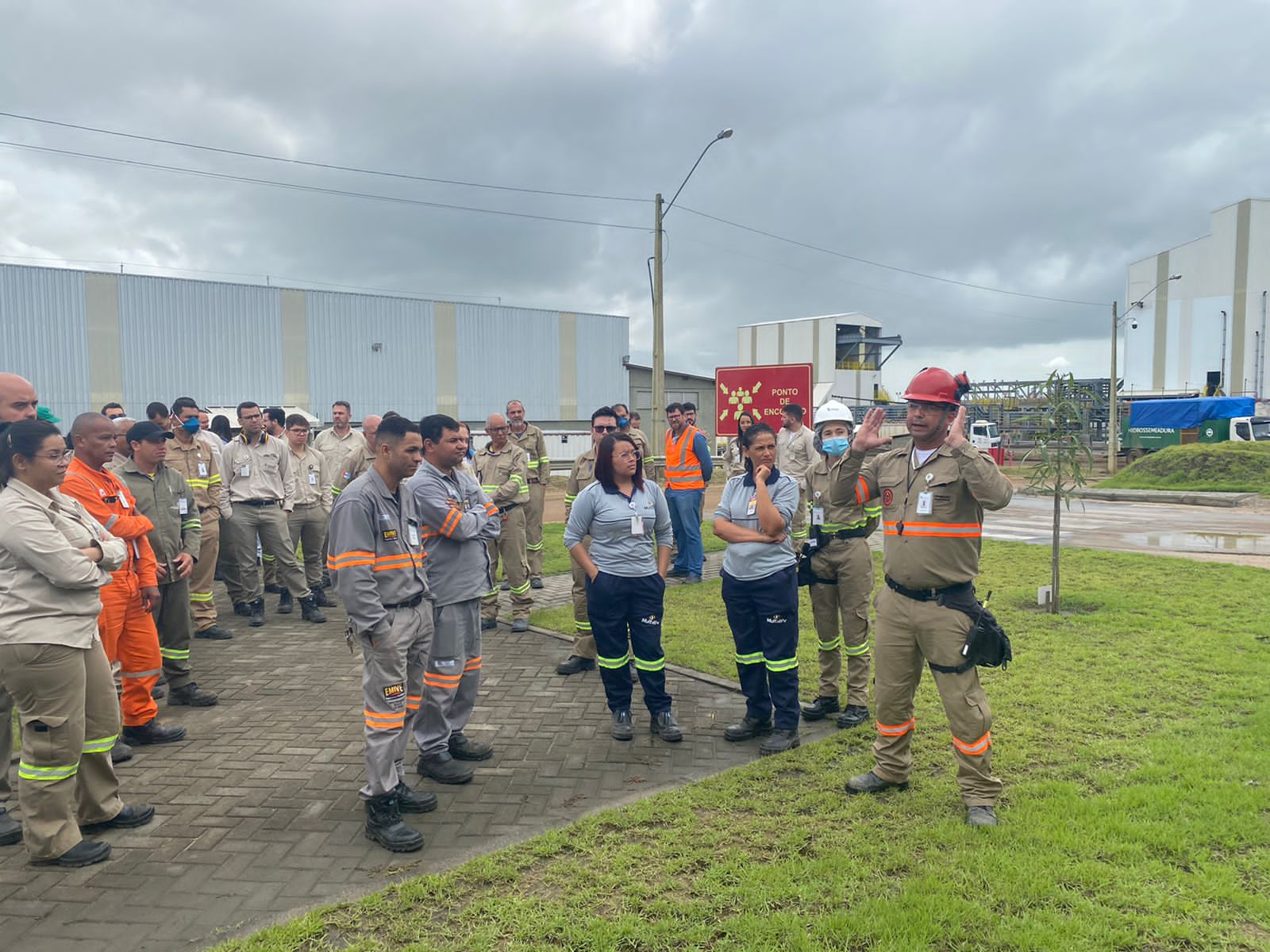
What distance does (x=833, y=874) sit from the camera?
3.56 metres

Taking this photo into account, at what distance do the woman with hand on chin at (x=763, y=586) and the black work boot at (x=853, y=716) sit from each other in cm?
49

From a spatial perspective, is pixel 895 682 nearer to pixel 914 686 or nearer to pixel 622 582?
pixel 914 686

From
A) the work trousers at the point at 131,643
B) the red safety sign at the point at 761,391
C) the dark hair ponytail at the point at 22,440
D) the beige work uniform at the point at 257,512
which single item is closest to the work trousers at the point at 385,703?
the dark hair ponytail at the point at 22,440

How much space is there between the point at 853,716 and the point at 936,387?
248 cm

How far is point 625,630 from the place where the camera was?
5.38m

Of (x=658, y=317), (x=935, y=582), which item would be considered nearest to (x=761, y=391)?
(x=658, y=317)

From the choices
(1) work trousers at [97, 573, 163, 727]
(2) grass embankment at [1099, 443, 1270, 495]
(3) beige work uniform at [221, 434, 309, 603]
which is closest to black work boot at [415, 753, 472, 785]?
(1) work trousers at [97, 573, 163, 727]

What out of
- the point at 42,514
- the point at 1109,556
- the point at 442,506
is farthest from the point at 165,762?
the point at 1109,556

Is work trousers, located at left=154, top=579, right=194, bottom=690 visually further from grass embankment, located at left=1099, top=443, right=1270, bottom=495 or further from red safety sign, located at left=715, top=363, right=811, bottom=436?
grass embankment, located at left=1099, top=443, right=1270, bottom=495

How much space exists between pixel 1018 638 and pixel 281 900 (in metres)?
6.50

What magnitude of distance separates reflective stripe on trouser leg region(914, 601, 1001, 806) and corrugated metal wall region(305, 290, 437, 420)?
1341 inches

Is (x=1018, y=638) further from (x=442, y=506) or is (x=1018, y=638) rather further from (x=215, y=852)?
(x=215, y=852)

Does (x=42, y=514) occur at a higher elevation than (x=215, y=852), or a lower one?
higher

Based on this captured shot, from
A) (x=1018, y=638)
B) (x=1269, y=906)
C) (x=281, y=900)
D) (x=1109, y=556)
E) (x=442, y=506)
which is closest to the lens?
(x=1269, y=906)
